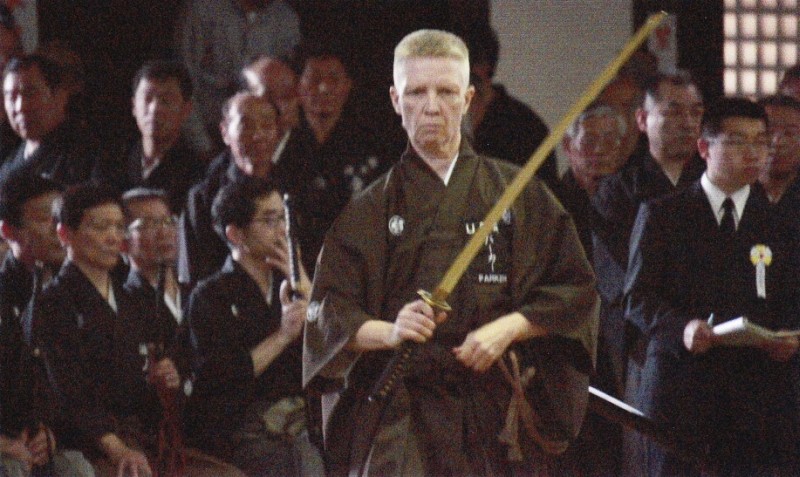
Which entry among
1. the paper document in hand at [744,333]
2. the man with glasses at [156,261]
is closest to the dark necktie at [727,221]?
the paper document in hand at [744,333]

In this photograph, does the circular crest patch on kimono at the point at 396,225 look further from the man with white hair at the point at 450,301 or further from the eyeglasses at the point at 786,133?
the eyeglasses at the point at 786,133

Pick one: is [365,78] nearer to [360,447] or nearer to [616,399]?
[616,399]

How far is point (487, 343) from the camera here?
2.97m

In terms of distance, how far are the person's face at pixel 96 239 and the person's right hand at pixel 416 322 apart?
4.88 ft

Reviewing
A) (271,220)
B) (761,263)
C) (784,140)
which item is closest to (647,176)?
(784,140)

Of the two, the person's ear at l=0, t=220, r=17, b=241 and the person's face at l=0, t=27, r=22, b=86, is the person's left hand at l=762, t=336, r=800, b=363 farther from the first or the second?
the person's face at l=0, t=27, r=22, b=86

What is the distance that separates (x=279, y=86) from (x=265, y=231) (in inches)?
26.7

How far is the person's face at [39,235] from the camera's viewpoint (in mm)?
4277

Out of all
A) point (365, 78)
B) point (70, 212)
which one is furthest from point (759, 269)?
point (70, 212)

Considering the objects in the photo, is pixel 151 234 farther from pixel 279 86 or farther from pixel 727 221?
pixel 727 221

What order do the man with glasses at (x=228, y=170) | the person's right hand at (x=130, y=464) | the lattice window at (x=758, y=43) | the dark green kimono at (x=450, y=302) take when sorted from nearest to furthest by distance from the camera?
the dark green kimono at (x=450, y=302) < the person's right hand at (x=130, y=464) < the man with glasses at (x=228, y=170) < the lattice window at (x=758, y=43)

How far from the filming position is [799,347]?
3982 millimetres

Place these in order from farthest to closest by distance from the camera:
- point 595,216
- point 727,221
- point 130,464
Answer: point 595,216 < point 727,221 < point 130,464

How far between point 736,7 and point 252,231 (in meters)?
1.99
